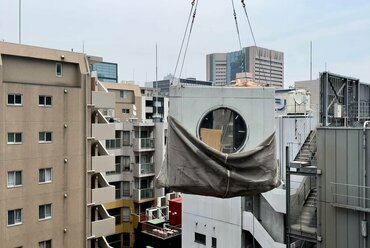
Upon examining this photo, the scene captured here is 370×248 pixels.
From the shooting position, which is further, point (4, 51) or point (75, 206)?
point (75, 206)

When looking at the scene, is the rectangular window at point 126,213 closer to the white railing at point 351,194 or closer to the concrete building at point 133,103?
the concrete building at point 133,103

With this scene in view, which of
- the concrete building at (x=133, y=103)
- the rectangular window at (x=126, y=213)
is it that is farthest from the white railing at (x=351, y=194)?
the concrete building at (x=133, y=103)

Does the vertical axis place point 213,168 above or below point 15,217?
above

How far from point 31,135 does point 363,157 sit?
1624 centimetres

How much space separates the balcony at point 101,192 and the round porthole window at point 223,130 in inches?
640

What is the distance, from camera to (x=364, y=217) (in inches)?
285

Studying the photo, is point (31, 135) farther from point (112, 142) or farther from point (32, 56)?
point (112, 142)

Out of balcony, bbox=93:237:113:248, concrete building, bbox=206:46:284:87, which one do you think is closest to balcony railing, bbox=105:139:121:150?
concrete building, bbox=206:46:284:87

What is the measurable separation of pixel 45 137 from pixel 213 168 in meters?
15.5

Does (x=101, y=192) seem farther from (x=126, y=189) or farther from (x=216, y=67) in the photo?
(x=216, y=67)

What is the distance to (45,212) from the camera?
1981cm

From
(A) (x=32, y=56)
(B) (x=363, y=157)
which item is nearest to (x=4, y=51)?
(A) (x=32, y=56)

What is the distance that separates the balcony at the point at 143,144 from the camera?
31.7m

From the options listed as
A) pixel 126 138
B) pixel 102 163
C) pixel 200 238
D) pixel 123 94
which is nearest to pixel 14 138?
pixel 102 163
